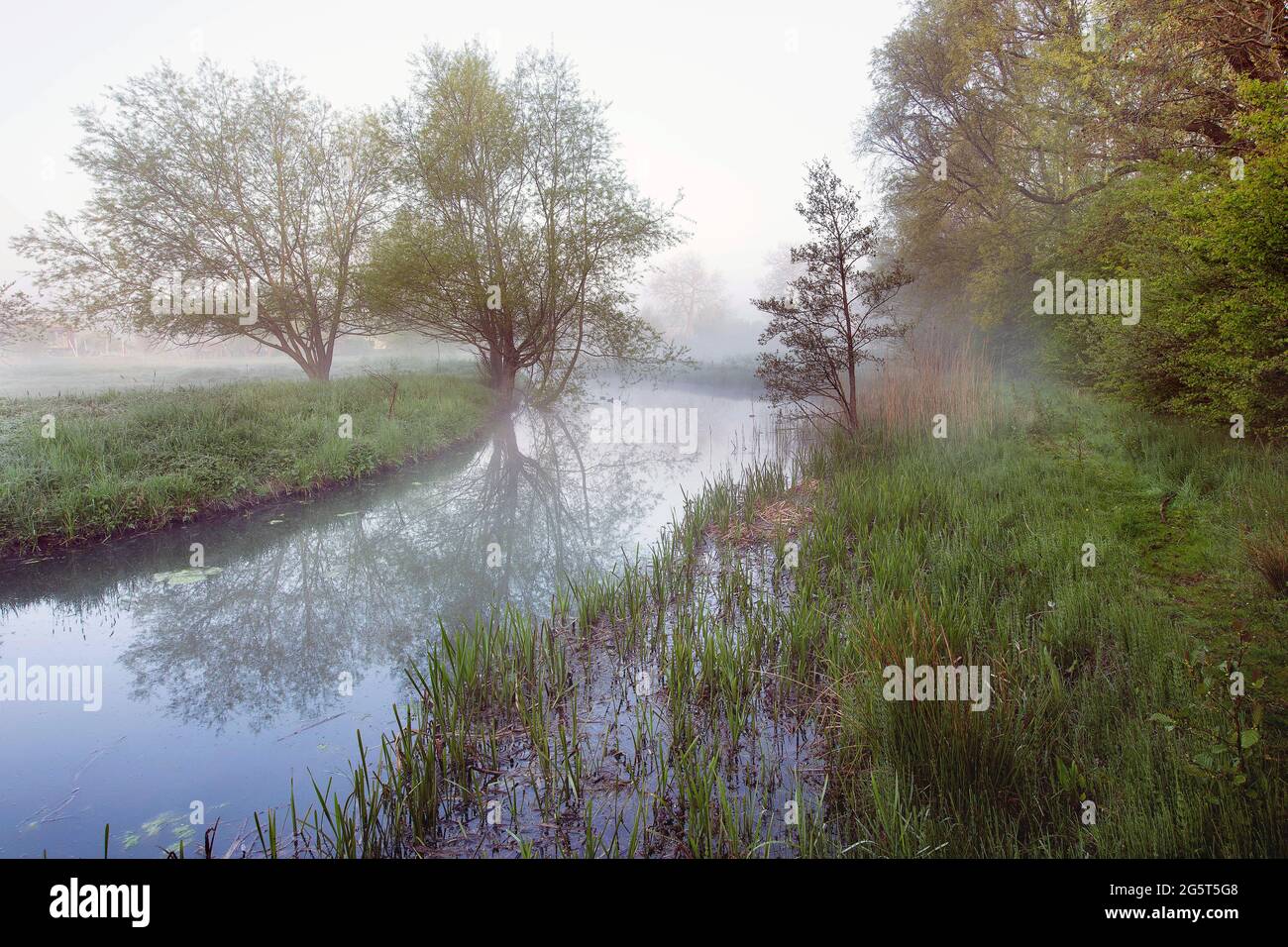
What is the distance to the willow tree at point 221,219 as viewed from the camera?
48.0 ft

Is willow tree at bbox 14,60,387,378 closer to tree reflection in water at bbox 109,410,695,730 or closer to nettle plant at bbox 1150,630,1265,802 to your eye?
tree reflection in water at bbox 109,410,695,730

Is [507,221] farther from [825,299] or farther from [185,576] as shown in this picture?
[185,576]

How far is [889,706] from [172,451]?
10.4m

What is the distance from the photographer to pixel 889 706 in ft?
10.1

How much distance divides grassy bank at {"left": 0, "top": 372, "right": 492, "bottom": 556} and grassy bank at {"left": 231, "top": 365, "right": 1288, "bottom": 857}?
5784 mm

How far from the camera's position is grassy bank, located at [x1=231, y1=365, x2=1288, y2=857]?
97.9 inches

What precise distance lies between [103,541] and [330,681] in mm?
5134

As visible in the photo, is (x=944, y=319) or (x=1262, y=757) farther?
(x=944, y=319)

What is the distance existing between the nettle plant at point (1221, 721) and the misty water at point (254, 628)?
4.15 metres

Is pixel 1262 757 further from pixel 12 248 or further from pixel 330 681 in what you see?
pixel 12 248

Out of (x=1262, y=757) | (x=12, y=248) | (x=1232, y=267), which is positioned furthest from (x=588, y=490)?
(x=12, y=248)

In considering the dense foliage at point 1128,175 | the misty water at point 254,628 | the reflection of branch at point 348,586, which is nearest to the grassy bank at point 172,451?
the misty water at point 254,628

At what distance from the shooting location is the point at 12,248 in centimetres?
1388

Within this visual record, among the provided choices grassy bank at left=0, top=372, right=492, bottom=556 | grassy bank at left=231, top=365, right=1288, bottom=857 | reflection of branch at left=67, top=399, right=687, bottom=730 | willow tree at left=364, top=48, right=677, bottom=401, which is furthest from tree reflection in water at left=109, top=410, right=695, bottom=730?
willow tree at left=364, top=48, right=677, bottom=401
